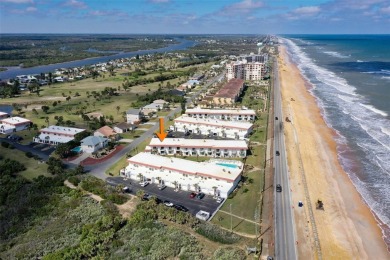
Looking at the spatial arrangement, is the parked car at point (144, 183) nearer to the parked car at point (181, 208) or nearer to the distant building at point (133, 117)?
the parked car at point (181, 208)

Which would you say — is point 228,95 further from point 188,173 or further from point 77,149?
point 188,173

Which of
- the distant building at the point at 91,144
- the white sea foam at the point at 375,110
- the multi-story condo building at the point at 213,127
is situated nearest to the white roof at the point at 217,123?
the multi-story condo building at the point at 213,127

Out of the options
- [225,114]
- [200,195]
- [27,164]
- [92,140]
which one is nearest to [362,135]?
[225,114]

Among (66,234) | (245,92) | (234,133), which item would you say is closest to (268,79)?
(245,92)

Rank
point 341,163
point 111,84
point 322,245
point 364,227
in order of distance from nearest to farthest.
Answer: point 322,245
point 364,227
point 341,163
point 111,84

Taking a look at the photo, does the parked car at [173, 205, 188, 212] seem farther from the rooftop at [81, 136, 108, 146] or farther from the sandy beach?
the rooftop at [81, 136, 108, 146]

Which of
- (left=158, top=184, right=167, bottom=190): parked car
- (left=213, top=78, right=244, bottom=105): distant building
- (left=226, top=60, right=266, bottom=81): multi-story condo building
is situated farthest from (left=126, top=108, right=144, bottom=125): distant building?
(left=226, top=60, right=266, bottom=81): multi-story condo building

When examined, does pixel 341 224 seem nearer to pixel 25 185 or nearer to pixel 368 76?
pixel 25 185
